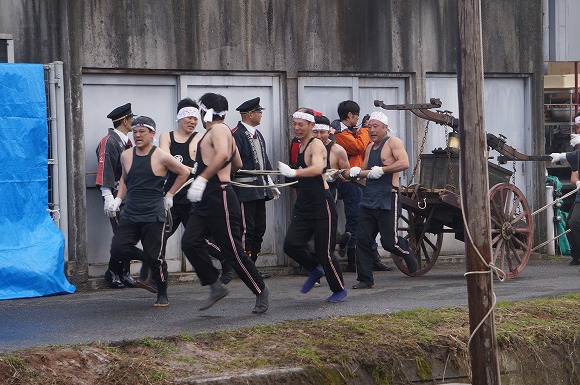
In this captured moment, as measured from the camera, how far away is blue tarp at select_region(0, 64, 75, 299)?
489 inches

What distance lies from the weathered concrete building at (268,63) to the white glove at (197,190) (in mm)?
3266

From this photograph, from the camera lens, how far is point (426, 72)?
54.0 feet

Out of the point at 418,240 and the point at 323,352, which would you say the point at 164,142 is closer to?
the point at 418,240

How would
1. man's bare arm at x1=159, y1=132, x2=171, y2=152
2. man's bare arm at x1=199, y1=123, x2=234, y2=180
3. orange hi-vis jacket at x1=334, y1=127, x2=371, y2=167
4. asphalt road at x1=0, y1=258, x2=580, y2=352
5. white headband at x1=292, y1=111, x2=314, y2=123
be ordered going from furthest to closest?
orange hi-vis jacket at x1=334, y1=127, x2=371, y2=167, man's bare arm at x1=159, y1=132, x2=171, y2=152, white headband at x1=292, y1=111, x2=314, y2=123, man's bare arm at x1=199, y1=123, x2=234, y2=180, asphalt road at x1=0, y1=258, x2=580, y2=352

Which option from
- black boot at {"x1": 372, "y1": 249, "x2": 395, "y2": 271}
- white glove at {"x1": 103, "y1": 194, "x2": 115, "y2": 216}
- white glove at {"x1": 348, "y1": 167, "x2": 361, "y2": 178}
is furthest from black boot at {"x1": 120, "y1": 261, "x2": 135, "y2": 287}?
black boot at {"x1": 372, "y1": 249, "x2": 395, "y2": 271}

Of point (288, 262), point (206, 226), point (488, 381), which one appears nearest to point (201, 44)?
point (288, 262)

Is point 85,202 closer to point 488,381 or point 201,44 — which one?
point 201,44

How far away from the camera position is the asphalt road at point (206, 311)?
31.8 feet

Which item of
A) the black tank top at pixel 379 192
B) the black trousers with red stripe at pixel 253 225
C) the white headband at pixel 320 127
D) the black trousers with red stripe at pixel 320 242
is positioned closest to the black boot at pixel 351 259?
the black trousers with red stripe at pixel 253 225

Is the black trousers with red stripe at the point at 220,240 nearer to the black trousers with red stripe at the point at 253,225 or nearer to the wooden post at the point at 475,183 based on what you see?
the wooden post at the point at 475,183

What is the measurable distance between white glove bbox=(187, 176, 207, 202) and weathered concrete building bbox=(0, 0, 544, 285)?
327 cm

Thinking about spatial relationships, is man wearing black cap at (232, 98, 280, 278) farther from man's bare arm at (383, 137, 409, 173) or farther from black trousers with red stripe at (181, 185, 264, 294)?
black trousers with red stripe at (181, 185, 264, 294)

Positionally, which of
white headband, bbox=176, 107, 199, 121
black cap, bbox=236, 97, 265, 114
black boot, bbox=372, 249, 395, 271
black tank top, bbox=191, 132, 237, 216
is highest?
black cap, bbox=236, 97, 265, 114

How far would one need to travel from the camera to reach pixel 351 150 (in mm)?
15086
